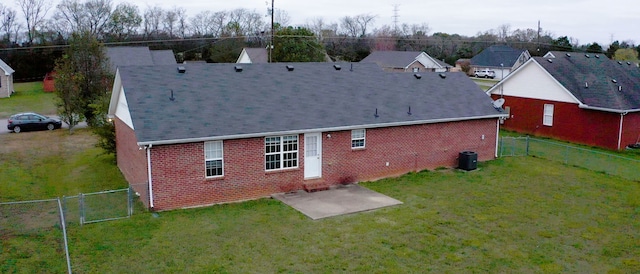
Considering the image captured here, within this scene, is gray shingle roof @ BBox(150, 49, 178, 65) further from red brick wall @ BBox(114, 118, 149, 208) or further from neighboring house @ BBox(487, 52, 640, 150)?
neighboring house @ BBox(487, 52, 640, 150)

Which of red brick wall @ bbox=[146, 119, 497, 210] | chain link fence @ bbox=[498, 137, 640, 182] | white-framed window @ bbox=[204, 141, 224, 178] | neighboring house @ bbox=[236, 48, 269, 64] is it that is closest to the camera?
red brick wall @ bbox=[146, 119, 497, 210]

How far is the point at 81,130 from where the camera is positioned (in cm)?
3441

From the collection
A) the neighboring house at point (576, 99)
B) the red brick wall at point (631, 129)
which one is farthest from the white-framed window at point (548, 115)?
the red brick wall at point (631, 129)

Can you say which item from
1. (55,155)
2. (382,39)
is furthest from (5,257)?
(382,39)

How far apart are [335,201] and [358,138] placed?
11.8 ft

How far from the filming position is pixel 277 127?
18.1 metres

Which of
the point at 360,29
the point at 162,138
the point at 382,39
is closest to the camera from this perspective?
the point at 162,138

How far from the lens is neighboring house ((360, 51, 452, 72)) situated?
63.8 metres

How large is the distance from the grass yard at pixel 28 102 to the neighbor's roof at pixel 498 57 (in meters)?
61.3

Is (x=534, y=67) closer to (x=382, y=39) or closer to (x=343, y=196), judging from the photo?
(x=343, y=196)

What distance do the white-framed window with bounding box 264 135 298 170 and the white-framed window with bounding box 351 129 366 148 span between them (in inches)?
100

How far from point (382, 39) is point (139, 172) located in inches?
3514

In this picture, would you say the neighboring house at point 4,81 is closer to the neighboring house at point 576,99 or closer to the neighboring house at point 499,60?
the neighboring house at point 576,99

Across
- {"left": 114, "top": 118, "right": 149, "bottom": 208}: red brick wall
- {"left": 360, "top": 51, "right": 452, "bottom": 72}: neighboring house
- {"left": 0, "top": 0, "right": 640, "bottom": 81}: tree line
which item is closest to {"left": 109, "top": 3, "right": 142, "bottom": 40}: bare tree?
{"left": 0, "top": 0, "right": 640, "bottom": 81}: tree line
